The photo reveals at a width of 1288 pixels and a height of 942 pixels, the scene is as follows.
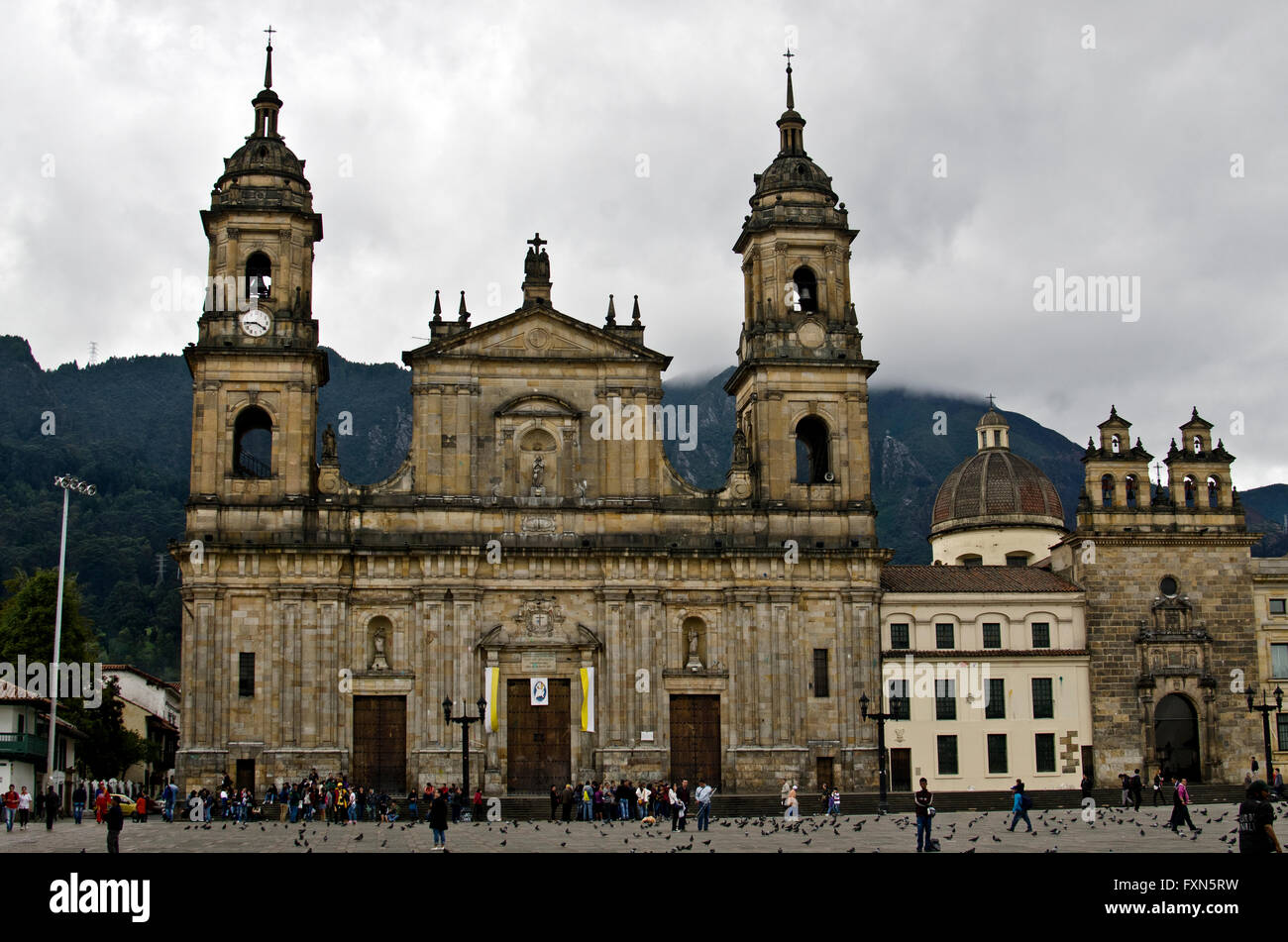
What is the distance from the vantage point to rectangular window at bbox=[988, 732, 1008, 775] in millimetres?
56781

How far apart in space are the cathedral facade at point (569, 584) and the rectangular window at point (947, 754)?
0.51ft

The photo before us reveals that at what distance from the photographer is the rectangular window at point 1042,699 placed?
57.5 m

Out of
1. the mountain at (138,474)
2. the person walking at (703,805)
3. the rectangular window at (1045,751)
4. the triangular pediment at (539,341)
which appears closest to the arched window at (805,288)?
the triangular pediment at (539,341)

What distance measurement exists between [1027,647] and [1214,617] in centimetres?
749

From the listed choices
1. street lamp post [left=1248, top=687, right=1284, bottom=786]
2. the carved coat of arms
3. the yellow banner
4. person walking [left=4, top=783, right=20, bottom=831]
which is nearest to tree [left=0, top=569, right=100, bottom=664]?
person walking [left=4, top=783, right=20, bottom=831]

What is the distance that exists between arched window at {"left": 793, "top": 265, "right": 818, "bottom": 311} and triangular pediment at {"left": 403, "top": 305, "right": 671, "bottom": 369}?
21.3 ft

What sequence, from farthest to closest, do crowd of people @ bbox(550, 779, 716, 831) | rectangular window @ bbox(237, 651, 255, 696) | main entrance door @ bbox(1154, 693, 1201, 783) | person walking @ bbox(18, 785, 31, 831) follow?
1. main entrance door @ bbox(1154, 693, 1201, 783)
2. rectangular window @ bbox(237, 651, 255, 696)
3. crowd of people @ bbox(550, 779, 716, 831)
4. person walking @ bbox(18, 785, 31, 831)

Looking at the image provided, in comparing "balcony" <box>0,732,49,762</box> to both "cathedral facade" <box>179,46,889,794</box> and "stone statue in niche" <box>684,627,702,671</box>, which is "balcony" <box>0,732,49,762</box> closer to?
"cathedral facade" <box>179,46,889,794</box>

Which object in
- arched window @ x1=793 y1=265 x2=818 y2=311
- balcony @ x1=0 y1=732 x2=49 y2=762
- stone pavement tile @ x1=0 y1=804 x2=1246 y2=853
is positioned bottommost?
stone pavement tile @ x1=0 y1=804 x2=1246 y2=853

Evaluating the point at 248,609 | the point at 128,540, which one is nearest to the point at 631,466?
the point at 248,609

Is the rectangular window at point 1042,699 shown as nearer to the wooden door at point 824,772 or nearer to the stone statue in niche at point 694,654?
the wooden door at point 824,772

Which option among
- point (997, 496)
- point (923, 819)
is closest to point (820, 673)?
point (997, 496)

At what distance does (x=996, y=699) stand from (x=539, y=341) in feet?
70.2
